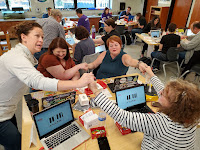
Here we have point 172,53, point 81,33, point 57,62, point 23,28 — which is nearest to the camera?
point 23,28

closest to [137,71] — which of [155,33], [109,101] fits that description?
[155,33]

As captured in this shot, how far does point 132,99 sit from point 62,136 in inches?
30.7

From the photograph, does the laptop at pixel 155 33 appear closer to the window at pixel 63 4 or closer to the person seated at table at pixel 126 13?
the person seated at table at pixel 126 13

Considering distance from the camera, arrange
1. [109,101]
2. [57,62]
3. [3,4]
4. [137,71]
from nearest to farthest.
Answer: [109,101], [57,62], [137,71], [3,4]

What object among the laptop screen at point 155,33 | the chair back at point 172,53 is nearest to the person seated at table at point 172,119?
the chair back at point 172,53

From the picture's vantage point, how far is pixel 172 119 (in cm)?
98

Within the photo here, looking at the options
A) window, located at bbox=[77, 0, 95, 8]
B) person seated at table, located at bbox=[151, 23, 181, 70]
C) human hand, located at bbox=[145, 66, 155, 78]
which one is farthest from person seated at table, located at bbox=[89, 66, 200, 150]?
window, located at bbox=[77, 0, 95, 8]

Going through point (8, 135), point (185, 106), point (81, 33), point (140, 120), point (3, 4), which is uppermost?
point (3, 4)

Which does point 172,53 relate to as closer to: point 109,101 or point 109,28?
point 109,28

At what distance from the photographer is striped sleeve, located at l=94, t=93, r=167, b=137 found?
3.32 ft

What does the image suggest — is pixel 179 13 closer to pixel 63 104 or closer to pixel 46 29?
pixel 46 29

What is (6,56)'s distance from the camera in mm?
1258

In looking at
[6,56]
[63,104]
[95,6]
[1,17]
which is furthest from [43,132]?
[95,6]

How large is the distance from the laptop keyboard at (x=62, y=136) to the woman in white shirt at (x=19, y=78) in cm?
42
